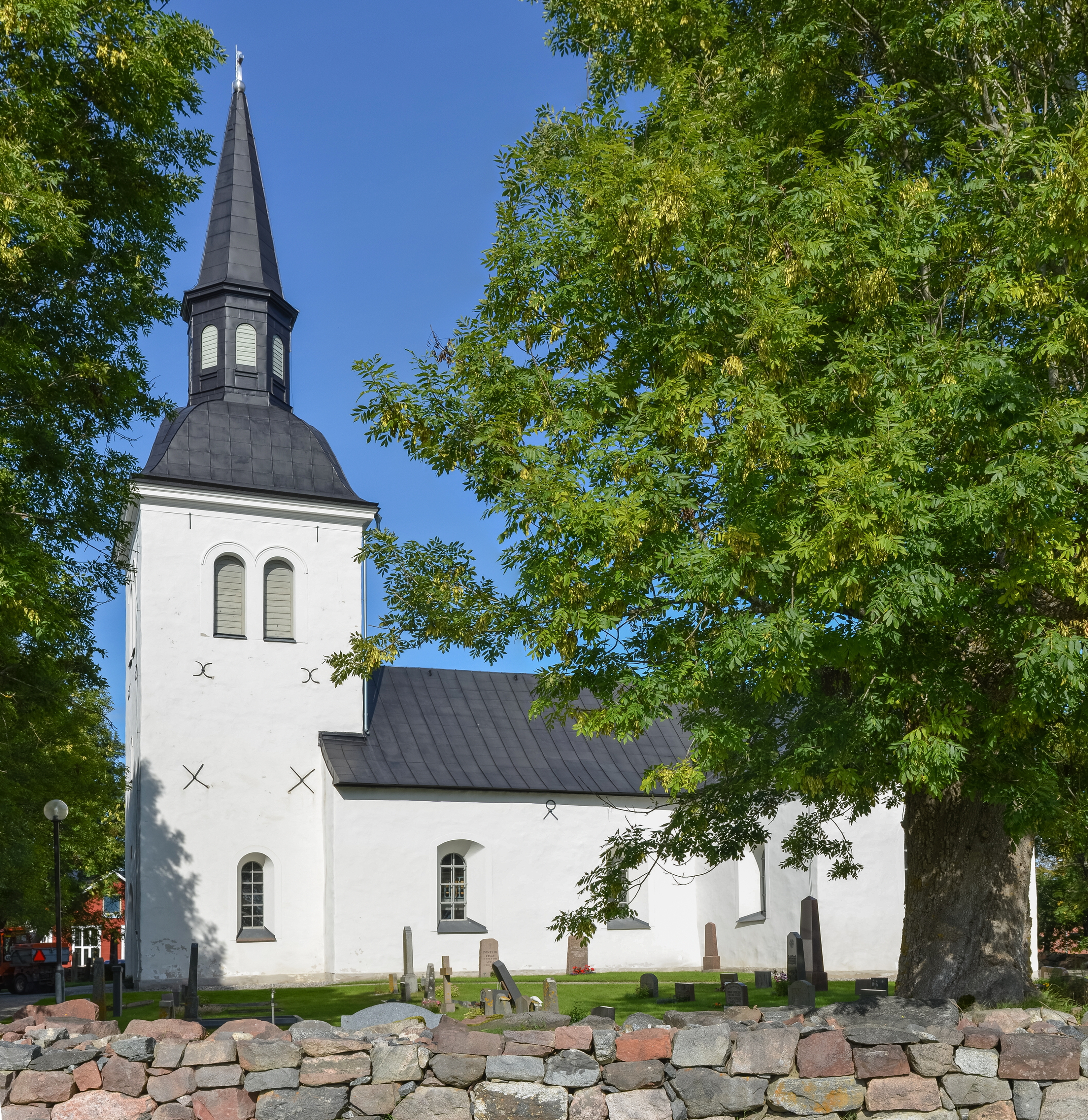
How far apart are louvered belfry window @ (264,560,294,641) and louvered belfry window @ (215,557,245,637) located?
0.49 meters

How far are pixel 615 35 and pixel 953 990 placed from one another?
9.14 m

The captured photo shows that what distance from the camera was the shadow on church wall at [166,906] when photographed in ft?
75.6

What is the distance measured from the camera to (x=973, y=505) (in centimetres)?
711

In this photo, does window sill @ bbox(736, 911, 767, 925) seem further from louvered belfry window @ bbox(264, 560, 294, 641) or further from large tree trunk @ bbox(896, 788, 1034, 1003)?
large tree trunk @ bbox(896, 788, 1034, 1003)

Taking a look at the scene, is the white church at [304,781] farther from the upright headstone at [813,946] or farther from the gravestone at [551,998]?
the gravestone at [551,998]

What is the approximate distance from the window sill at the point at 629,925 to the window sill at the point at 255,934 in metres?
7.16

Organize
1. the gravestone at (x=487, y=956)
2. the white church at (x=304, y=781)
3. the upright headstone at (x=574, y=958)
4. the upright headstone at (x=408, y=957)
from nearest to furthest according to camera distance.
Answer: the upright headstone at (x=408, y=957)
the gravestone at (x=487, y=956)
the white church at (x=304, y=781)
the upright headstone at (x=574, y=958)

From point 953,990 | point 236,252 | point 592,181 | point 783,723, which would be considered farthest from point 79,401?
point 236,252

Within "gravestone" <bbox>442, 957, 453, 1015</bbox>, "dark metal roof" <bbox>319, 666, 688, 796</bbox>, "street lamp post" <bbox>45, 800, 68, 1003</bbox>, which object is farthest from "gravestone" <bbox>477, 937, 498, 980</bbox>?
"street lamp post" <bbox>45, 800, 68, 1003</bbox>

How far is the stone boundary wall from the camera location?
8.38 meters

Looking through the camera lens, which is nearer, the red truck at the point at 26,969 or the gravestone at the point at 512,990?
the gravestone at the point at 512,990

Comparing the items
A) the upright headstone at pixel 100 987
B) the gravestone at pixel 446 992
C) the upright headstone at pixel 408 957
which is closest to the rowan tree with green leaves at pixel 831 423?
the gravestone at pixel 446 992

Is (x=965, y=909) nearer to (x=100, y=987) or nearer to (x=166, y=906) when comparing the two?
(x=100, y=987)

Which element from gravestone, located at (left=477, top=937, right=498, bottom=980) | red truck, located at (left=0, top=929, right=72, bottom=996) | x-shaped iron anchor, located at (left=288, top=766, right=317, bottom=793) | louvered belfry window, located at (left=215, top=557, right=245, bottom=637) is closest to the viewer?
gravestone, located at (left=477, top=937, right=498, bottom=980)
